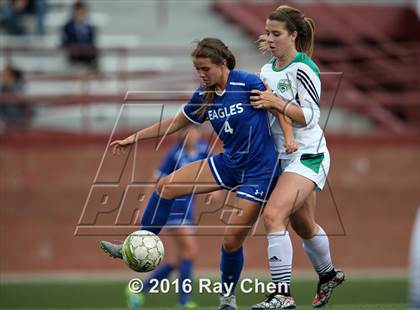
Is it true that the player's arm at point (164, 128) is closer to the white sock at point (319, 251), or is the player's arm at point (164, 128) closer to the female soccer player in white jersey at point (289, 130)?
the female soccer player in white jersey at point (289, 130)

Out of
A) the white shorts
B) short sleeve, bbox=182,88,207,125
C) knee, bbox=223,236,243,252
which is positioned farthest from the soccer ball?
the white shorts

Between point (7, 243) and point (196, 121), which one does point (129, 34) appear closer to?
point (7, 243)

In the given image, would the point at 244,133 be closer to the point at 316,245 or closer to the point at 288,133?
the point at 288,133

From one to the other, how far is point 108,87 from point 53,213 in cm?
304

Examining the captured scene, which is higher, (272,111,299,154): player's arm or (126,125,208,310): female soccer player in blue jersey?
(272,111,299,154): player's arm

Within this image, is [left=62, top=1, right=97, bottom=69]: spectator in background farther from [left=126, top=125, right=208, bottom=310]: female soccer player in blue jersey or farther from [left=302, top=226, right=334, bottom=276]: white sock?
[left=302, top=226, right=334, bottom=276]: white sock

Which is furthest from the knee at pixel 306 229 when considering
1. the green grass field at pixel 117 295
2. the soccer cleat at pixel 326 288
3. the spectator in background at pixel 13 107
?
the spectator in background at pixel 13 107

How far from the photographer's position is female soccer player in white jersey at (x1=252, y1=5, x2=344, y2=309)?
790cm

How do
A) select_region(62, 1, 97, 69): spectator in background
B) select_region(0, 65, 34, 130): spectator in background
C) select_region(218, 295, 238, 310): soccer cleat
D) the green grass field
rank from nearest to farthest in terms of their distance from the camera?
select_region(218, 295, 238, 310): soccer cleat < the green grass field < select_region(0, 65, 34, 130): spectator in background < select_region(62, 1, 97, 69): spectator in background

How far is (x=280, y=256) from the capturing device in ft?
26.1

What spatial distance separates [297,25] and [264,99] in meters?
0.68

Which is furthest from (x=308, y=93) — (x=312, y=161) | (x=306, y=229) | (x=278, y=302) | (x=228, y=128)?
(x=278, y=302)

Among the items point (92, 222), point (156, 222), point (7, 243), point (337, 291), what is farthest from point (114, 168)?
point (156, 222)

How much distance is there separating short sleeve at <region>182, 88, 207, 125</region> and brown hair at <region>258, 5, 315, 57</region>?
65 centimetres
